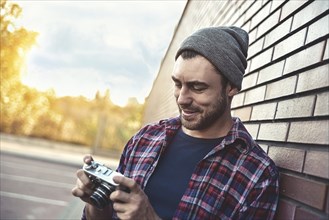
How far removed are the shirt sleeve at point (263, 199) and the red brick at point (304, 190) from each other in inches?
1.9

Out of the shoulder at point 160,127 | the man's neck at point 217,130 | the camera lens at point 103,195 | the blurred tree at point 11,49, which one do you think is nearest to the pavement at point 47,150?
the blurred tree at point 11,49

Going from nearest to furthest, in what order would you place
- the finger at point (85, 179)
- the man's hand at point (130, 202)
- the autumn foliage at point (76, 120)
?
the man's hand at point (130, 202)
the finger at point (85, 179)
the autumn foliage at point (76, 120)

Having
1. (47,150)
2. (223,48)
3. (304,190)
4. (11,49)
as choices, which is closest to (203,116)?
(223,48)

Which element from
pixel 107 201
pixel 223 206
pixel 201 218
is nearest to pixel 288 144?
pixel 223 206

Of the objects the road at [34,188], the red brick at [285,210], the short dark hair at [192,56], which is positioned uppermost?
the short dark hair at [192,56]

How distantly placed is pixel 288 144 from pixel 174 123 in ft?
2.07

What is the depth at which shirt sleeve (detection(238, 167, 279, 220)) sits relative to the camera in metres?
1.50

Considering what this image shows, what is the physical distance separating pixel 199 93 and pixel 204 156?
0.98ft

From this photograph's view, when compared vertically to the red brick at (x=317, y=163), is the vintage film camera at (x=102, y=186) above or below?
below

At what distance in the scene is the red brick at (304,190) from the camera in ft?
4.09

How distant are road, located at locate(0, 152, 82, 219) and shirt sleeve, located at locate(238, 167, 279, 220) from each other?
5025 mm

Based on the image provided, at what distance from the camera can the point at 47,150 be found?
1778 cm

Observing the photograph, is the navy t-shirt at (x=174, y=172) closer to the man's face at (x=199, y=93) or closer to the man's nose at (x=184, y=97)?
the man's face at (x=199, y=93)

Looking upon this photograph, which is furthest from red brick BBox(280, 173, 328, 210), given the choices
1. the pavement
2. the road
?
the pavement
